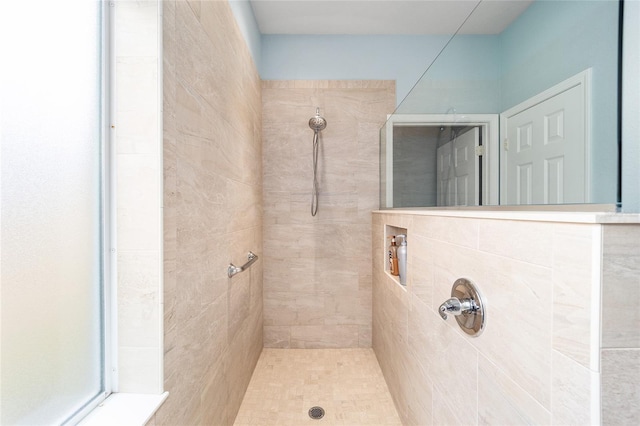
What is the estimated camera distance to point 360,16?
2.09 m

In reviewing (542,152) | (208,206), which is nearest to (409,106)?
(542,152)

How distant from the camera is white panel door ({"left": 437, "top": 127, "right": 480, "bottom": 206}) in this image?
959 mm

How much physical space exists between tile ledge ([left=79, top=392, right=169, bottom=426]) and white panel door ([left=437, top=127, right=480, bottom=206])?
1.11m

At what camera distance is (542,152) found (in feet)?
2.21

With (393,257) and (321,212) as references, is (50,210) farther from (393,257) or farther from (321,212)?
→ (321,212)

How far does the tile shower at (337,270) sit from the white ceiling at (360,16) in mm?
428

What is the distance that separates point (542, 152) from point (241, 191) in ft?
4.47

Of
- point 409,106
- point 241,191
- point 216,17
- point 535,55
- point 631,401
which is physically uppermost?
point 216,17

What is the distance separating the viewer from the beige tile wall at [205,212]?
0.84m

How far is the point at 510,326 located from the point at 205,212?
1023 mm

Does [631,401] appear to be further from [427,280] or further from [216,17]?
[216,17]

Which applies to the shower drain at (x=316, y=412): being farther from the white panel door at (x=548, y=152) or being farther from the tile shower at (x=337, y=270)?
the white panel door at (x=548, y=152)

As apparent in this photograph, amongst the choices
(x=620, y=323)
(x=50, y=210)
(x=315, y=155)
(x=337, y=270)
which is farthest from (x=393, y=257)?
(x=50, y=210)

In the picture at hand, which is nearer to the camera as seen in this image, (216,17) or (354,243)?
(216,17)
